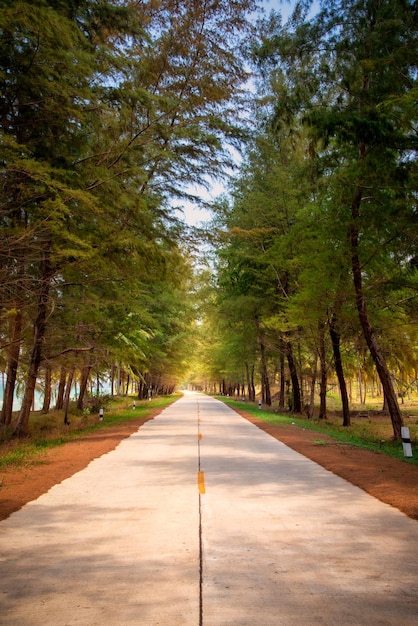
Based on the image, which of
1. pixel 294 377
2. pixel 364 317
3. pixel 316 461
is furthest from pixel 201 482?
pixel 294 377

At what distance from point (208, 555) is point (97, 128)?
10.5 m

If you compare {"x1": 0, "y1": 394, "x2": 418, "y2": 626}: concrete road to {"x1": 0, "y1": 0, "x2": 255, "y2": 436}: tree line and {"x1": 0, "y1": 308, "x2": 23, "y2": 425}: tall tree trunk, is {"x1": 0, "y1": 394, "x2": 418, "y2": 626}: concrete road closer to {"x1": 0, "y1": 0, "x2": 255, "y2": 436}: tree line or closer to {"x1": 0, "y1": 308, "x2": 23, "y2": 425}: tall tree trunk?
{"x1": 0, "y1": 0, "x2": 255, "y2": 436}: tree line

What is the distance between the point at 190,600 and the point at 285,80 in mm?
14897

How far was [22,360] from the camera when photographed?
777 inches

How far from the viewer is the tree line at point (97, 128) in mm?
9977

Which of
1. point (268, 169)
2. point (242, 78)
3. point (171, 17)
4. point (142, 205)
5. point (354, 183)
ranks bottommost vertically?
point (142, 205)

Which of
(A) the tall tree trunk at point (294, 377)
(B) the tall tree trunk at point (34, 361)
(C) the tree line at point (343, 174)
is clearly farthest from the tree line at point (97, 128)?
(A) the tall tree trunk at point (294, 377)

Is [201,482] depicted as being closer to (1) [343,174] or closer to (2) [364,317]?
(1) [343,174]

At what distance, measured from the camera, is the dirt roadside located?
304 inches

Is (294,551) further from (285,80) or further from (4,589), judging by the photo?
(285,80)

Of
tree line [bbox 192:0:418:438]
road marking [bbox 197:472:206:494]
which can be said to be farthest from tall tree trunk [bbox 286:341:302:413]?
road marking [bbox 197:472:206:494]

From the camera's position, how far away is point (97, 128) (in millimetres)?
12172

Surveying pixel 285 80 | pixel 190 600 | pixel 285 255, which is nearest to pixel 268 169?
pixel 285 255

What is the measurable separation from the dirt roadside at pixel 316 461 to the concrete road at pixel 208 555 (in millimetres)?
343
